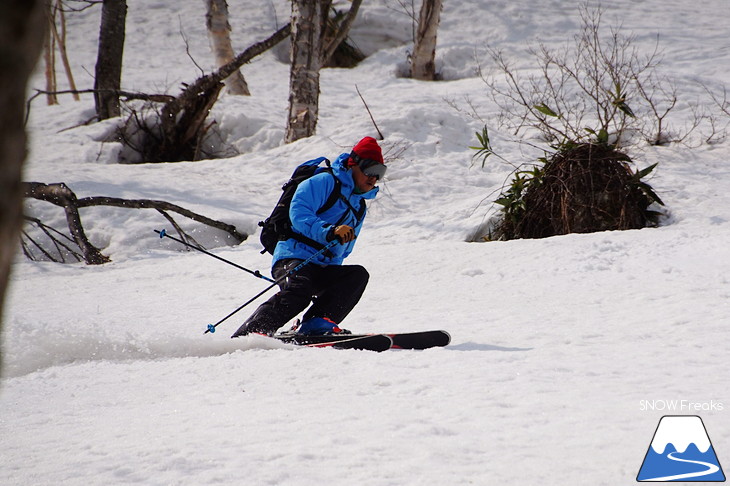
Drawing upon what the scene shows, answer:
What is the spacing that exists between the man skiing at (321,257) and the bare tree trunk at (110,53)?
9.27 metres

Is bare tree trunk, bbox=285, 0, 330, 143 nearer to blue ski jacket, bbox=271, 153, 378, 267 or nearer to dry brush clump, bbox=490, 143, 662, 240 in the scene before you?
dry brush clump, bbox=490, 143, 662, 240

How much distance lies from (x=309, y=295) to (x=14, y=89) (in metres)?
3.68

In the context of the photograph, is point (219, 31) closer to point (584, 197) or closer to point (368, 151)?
point (584, 197)

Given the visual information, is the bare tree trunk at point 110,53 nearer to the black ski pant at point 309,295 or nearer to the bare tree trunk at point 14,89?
the black ski pant at point 309,295

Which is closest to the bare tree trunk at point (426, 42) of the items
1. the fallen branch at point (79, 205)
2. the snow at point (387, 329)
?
the snow at point (387, 329)

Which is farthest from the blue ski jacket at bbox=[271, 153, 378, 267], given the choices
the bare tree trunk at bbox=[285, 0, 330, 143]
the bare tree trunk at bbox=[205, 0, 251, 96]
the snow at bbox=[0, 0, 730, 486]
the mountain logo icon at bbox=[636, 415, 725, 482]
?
the bare tree trunk at bbox=[205, 0, 251, 96]

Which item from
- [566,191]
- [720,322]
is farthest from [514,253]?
[720,322]

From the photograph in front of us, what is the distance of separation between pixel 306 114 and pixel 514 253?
587 centimetres

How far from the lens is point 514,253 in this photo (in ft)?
21.0

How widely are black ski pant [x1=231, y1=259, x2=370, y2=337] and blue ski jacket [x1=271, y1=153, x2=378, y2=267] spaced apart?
0.25ft

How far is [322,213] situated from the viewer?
14.7 ft

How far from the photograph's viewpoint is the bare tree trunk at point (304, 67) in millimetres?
11102

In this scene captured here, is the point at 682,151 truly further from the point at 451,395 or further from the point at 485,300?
the point at 451,395

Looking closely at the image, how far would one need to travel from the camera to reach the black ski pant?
14.2 feet
